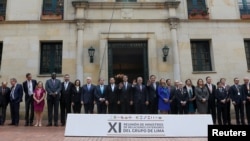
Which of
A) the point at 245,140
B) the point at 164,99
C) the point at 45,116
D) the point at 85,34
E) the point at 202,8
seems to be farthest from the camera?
the point at 202,8

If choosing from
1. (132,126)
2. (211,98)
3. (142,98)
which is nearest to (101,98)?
(142,98)

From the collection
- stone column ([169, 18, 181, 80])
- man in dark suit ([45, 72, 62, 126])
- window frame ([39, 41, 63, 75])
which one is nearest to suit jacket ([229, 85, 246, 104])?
stone column ([169, 18, 181, 80])

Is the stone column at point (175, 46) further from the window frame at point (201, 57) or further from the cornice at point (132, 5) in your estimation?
the window frame at point (201, 57)

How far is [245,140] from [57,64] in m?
12.8

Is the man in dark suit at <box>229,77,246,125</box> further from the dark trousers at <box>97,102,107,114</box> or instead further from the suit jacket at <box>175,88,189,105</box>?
the dark trousers at <box>97,102,107,114</box>

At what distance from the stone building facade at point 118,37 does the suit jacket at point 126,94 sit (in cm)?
359

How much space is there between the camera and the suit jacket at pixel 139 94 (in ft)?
38.3

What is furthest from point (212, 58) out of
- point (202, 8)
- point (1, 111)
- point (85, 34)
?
point (1, 111)

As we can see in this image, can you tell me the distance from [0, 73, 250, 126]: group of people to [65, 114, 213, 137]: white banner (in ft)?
10.8

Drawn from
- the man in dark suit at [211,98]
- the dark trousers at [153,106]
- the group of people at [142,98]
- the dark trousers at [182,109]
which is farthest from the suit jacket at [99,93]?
the man in dark suit at [211,98]

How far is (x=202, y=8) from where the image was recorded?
16734 mm

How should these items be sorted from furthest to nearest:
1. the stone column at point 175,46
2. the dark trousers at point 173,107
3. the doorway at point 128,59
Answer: the doorway at point 128,59 < the stone column at point 175,46 < the dark trousers at point 173,107

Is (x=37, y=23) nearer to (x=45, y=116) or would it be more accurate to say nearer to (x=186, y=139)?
(x=45, y=116)

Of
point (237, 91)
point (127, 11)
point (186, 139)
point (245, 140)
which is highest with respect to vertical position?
point (127, 11)
